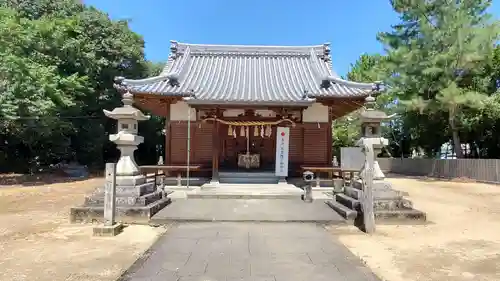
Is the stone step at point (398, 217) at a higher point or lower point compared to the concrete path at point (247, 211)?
higher

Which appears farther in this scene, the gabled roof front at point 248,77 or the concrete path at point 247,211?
the gabled roof front at point 248,77

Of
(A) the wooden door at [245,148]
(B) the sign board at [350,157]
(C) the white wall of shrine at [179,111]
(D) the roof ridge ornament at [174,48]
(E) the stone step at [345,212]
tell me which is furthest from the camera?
(B) the sign board at [350,157]

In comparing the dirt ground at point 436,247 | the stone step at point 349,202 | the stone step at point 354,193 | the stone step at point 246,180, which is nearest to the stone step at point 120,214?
the dirt ground at point 436,247

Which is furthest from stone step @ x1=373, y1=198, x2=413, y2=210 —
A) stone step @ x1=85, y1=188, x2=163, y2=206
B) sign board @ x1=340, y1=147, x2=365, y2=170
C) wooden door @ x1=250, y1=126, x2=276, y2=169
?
sign board @ x1=340, y1=147, x2=365, y2=170

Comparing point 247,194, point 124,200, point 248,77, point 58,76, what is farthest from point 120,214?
point 58,76

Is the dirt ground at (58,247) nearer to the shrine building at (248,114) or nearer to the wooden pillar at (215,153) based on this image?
the wooden pillar at (215,153)

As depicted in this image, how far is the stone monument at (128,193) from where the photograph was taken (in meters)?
8.30

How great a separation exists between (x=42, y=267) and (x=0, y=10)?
17.8 metres

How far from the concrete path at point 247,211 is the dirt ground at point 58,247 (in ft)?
3.97

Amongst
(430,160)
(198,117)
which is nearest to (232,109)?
(198,117)

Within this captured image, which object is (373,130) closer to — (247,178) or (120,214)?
(247,178)

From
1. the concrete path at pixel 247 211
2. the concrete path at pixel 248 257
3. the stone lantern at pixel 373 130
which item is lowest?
the concrete path at pixel 248 257

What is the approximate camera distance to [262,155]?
15914 mm

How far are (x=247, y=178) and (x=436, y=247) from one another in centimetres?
880
